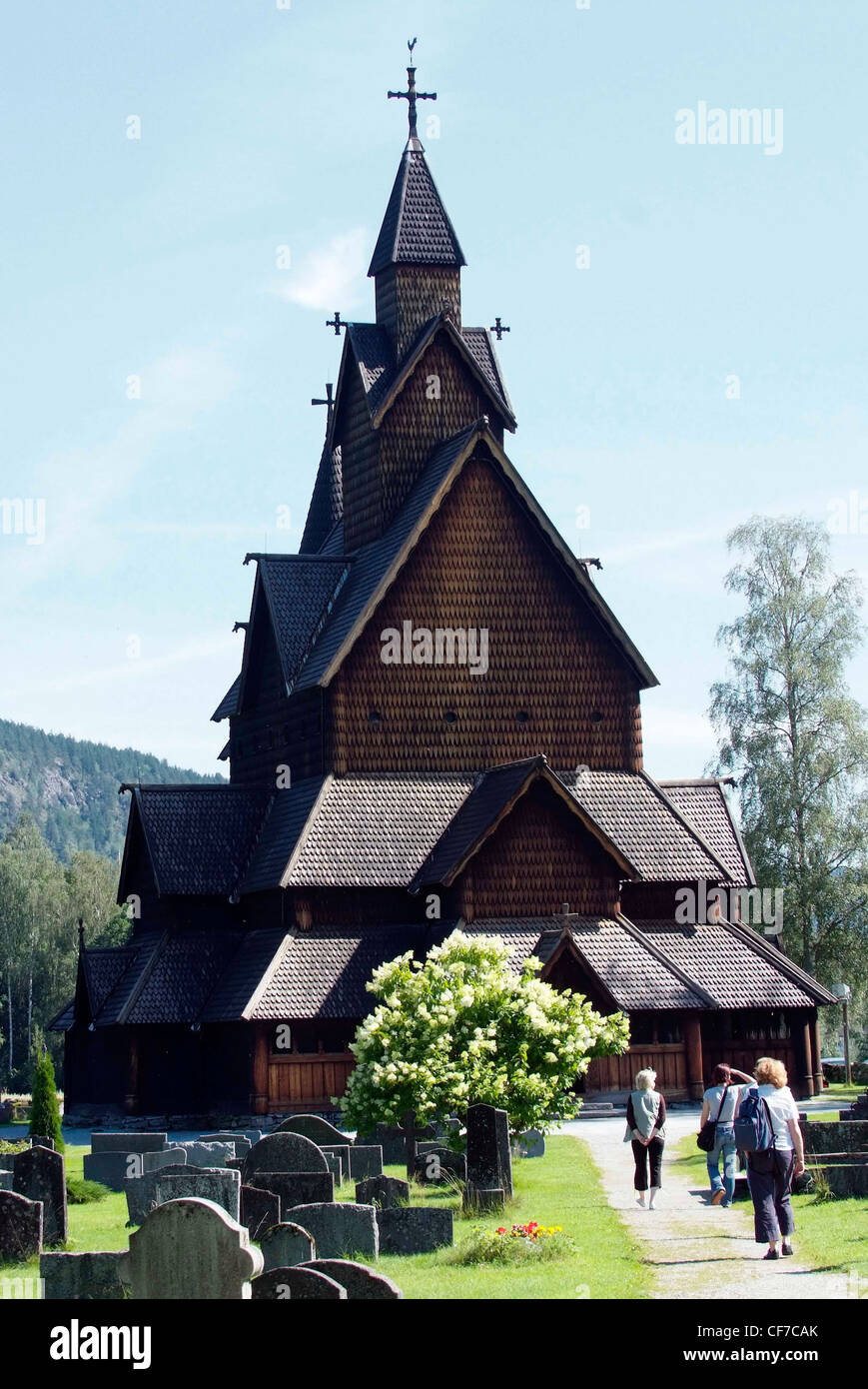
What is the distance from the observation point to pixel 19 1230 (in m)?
19.8

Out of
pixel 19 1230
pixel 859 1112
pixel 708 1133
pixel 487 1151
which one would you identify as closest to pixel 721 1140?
pixel 708 1133

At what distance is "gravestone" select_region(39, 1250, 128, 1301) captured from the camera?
1639cm

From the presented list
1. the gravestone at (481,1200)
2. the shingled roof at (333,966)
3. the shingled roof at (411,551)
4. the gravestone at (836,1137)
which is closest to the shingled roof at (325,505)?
the shingled roof at (411,551)

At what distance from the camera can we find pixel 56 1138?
1233 inches

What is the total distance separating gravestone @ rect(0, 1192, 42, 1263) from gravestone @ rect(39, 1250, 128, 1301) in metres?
3.00

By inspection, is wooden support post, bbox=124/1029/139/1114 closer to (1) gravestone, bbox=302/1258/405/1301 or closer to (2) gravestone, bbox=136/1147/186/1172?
(2) gravestone, bbox=136/1147/186/1172

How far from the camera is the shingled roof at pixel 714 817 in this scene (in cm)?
4500

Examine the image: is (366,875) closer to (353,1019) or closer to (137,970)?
(353,1019)

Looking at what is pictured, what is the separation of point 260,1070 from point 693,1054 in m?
8.97

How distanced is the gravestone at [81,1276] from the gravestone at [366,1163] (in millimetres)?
9100

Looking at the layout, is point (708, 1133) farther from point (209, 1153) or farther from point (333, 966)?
point (333, 966)

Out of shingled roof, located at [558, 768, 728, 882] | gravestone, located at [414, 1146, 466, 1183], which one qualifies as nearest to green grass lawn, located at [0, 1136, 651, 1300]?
gravestone, located at [414, 1146, 466, 1183]

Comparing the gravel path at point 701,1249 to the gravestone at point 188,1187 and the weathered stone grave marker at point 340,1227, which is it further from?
the gravestone at point 188,1187

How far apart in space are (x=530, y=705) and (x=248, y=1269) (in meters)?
29.0
